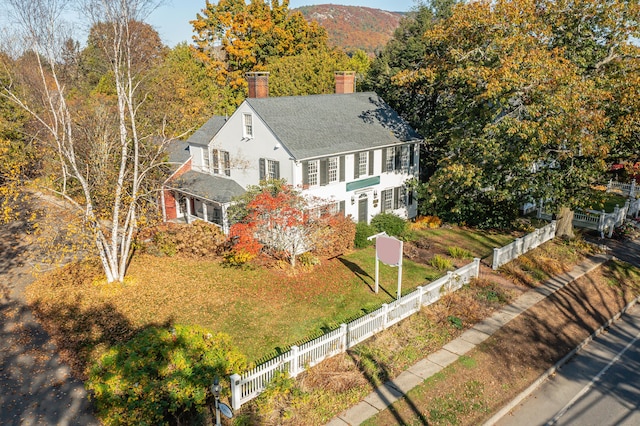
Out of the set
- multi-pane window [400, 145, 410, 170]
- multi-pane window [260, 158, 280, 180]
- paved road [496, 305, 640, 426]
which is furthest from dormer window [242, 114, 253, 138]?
paved road [496, 305, 640, 426]

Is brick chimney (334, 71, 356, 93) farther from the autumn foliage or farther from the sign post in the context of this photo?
the sign post

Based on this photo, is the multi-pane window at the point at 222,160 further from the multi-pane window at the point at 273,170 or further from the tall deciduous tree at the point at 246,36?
the tall deciduous tree at the point at 246,36

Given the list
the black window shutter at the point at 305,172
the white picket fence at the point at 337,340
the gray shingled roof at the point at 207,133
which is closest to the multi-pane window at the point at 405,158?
the black window shutter at the point at 305,172

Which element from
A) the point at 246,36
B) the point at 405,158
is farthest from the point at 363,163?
the point at 246,36

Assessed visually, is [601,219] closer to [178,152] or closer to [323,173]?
[323,173]

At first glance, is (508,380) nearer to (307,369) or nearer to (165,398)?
(307,369)

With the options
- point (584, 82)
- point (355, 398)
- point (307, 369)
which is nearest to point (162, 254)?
point (307, 369)
